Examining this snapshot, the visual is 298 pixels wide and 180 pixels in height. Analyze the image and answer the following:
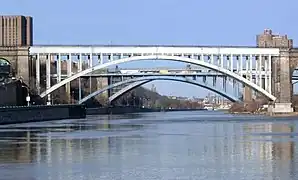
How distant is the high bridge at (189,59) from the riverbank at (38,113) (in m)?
5.29

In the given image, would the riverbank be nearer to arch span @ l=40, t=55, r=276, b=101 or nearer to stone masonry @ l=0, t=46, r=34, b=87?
arch span @ l=40, t=55, r=276, b=101

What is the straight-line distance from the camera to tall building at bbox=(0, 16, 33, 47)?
12462cm

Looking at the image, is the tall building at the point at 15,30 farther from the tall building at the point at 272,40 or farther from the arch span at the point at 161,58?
the tall building at the point at 272,40

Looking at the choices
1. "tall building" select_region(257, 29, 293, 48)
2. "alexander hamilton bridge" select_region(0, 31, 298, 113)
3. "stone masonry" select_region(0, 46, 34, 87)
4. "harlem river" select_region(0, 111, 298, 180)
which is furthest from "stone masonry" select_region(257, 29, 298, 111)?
"harlem river" select_region(0, 111, 298, 180)

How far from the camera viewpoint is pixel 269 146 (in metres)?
29.9

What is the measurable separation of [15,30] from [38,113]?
164 ft

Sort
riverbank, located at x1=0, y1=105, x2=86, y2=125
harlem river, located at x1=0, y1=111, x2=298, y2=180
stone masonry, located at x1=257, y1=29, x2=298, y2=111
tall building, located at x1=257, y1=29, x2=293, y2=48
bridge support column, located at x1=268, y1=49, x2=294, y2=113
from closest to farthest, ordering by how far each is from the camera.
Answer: harlem river, located at x1=0, y1=111, x2=298, y2=180 → riverbank, located at x1=0, y1=105, x2=86, y2=125 → bridge support column, located at x1=268, y1=49, x2=294, y2=113 → stone masonry, located at x1=257, y1=29, x2=298, y2=111 → tall building, located at x1=257, y1=29, x2=293, y2=48

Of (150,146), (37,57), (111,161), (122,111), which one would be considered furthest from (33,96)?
(111,161)

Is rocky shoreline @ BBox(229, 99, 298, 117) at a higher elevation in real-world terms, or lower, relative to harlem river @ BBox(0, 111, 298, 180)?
higher

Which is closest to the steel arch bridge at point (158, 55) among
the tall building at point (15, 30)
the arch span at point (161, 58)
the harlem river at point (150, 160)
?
the arch span at point (161, 58)

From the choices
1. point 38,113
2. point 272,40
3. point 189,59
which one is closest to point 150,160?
point 38,113

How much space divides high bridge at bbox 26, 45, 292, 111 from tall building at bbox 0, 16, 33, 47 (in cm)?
2350

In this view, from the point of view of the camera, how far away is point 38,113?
257 ft

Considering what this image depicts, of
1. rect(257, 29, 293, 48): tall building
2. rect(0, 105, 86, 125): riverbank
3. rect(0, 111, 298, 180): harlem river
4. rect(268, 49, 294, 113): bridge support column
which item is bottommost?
rect(0, 111, 298, 180): harlem river
